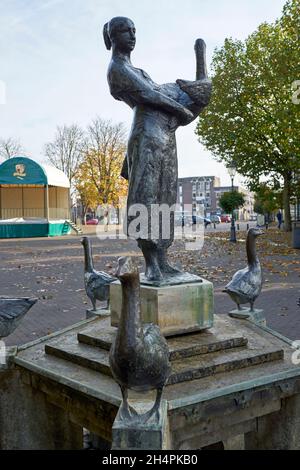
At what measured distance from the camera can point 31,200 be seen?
118 ft

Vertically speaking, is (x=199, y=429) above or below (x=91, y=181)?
below

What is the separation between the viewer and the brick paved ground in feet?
25.4

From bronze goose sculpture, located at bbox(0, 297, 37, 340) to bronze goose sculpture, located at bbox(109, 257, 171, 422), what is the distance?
107 cm

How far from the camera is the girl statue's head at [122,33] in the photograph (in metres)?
3.70

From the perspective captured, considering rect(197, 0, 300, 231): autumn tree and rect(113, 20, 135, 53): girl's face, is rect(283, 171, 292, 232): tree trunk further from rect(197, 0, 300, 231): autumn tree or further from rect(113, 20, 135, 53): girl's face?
rect(113, 20, 135, 53): girl's face

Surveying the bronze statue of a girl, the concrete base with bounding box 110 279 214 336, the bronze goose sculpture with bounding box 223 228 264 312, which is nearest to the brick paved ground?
the bronze goose sculpture with bounding box 223 228 264 312

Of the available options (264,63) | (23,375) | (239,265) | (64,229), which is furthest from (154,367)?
(64,229)

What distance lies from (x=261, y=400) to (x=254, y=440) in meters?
0.55

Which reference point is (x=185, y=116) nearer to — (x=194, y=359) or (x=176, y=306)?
(x=176, y=306)

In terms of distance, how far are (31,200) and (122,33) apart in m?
33.6

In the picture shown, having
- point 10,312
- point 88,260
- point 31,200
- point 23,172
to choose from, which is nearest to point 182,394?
point 10,312

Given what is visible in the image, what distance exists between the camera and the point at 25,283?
12125mm

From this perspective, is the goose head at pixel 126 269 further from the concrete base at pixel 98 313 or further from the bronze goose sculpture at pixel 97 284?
the concrete base at pixel 98 313
